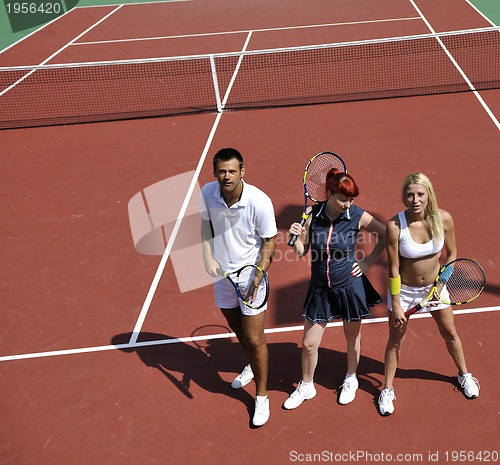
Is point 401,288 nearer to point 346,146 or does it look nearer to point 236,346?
point 236,346

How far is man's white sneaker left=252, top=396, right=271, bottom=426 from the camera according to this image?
4.84 meters

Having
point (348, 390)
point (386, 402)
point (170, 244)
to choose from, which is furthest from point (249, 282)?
point (170, 244)

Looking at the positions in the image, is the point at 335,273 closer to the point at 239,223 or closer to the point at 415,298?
the point at 415,298

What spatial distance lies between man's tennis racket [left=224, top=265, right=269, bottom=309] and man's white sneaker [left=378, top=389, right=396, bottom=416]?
4.18ft

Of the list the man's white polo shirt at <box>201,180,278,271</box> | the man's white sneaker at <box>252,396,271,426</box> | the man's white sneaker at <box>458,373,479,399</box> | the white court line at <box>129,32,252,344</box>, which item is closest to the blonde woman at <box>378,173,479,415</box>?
the man's white sneaker at <box>458,373,479,399</box>

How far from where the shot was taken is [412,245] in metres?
4.32

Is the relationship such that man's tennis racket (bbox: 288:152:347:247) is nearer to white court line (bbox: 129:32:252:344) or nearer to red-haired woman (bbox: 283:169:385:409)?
red-haired woman (bbox: 283:169:385:409)

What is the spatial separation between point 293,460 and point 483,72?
34.4ft

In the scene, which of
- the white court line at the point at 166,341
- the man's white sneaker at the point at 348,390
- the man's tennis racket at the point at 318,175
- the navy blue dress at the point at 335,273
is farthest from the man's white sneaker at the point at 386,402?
the man's tennis racket at the point at 318,175

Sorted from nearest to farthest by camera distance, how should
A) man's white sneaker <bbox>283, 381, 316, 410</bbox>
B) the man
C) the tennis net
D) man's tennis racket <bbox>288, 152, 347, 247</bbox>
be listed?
1. the man
2. man's white sneaker <bbox>283, 381, 316, 410</bbox>
3. man's tennis racket <bbox>288, 152, 347, 247</bbox>
4. the tennis net

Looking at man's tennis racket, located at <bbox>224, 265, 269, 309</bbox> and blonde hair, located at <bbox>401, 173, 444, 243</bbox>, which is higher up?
blonde hair, located at <bbox>401, 173, 444, 243</bbox>

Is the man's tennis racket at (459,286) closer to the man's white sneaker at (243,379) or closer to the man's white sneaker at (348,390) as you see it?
the man's white sneaker at (348,390)

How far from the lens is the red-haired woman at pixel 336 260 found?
444cm

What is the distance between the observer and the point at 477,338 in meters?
5.55
